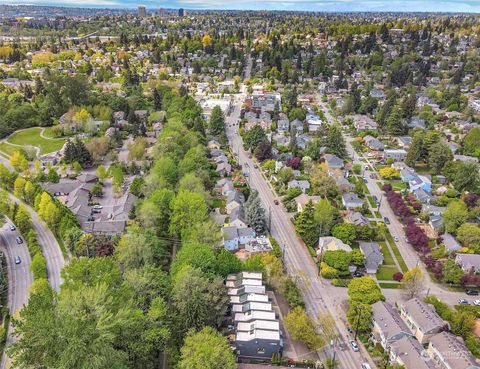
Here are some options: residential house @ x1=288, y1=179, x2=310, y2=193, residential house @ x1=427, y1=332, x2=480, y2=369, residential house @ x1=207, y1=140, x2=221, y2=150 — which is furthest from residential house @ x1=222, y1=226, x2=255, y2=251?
residential house @ x1=207, y1=140, x2=221, y2=150

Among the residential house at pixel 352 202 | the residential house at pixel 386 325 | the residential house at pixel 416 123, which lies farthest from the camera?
the residential house at pixel 416 123

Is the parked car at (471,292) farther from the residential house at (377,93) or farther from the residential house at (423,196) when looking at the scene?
the residential house at (377,93)

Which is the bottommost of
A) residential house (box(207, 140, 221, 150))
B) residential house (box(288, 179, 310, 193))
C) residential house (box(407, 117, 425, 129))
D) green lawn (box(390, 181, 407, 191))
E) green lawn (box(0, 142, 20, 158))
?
green lawn (box(0, 142, 20, 158))

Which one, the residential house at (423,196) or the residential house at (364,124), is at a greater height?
the residential house at (364,124)

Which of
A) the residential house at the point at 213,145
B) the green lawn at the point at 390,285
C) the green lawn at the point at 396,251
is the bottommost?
the green lawn at the point at 390,285

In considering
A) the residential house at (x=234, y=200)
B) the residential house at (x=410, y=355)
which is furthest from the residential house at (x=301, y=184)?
the residential house at (x=410, y=355)

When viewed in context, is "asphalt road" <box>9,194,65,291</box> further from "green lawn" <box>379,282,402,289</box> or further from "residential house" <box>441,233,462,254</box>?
"residential house" <box>441,233,462,254</box>

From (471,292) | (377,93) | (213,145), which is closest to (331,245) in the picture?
(471,292)
